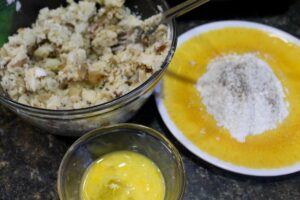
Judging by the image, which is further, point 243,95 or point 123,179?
point 243,95

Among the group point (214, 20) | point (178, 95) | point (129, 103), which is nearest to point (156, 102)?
point (178, 95)

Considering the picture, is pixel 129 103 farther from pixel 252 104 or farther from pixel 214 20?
pixel 214 20

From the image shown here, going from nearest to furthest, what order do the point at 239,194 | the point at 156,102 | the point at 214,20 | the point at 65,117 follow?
1. the point at 65,117
2. the point at 239,194
3. the point at 156,102
4. the point at 214,20

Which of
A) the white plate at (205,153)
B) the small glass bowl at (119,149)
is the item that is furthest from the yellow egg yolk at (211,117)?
the small glass bowl at (119,149)

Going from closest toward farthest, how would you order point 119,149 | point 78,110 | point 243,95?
point 78,110
point 119,149
point 243,95

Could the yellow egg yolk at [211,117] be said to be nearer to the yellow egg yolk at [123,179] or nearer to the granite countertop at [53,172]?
the granite countertop at [53,172]

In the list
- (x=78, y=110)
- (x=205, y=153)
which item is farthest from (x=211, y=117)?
(x=78, y=110)

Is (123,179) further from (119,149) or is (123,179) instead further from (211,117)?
(211,117)

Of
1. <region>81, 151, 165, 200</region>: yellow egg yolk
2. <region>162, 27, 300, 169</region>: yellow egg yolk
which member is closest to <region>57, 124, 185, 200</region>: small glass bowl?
<region>81, 151, 165, 200</region>: yellow egg yolk
